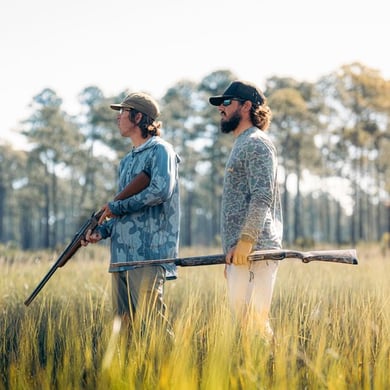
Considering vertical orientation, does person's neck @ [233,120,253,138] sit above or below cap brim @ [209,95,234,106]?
below

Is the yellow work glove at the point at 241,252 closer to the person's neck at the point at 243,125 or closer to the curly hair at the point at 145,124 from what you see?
the person's neck at the point at 243,125

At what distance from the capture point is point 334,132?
109 feet

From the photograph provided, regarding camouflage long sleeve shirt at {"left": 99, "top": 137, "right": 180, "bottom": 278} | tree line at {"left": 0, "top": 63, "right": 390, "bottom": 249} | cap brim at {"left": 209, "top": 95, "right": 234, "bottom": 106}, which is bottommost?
camouflage long sleeve shirt at {"left": 99, "top": 137, "right": 180, "bottom": 278}

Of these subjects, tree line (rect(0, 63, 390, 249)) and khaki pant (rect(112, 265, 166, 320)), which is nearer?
khaki pant (rect(112, 265, 166, 320))

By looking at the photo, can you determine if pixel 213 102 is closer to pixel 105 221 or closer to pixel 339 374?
pixel 105 221

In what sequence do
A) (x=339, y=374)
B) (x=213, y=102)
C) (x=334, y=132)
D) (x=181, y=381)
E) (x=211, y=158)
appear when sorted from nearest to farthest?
(x=181, y=381), (x=339, y=374), (x=213, y=102), (x=334, y=132), (x=211, y=158)

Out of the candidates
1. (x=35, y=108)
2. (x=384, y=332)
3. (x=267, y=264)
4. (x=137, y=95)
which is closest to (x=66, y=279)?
(x=137, y=95)

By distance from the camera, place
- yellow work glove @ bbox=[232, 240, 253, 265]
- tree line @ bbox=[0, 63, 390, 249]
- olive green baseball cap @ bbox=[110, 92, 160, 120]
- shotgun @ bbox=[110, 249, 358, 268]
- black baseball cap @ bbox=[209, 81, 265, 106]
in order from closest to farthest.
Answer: shotgun @ bbox=[110, 249, 358, 268], yellow work glove @ bbox=[232, 240, 253, 265], black baseball cap @ bbox=[209, 81, 265, 106], olive green baseball cap @ bbox=[110, 92, 160, 120], tree line @ bbox=[0, 63, 390, 249]

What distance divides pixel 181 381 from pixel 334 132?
32.0 metres

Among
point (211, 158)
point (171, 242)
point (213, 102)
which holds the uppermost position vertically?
point (211, 158)

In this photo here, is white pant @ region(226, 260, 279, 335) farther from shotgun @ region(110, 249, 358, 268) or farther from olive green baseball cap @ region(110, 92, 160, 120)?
olive green baseball cap @ region(110, 92, 160, 120)

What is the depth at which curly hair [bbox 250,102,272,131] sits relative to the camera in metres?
4.01

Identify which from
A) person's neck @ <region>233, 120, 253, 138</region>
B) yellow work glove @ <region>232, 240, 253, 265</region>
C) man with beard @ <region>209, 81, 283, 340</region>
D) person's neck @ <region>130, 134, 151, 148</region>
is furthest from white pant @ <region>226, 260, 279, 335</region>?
person's neck @ <region>130, 134, 151, 148</region>

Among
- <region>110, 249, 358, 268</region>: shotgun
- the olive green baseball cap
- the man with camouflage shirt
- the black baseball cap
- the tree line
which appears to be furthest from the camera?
the tree line
